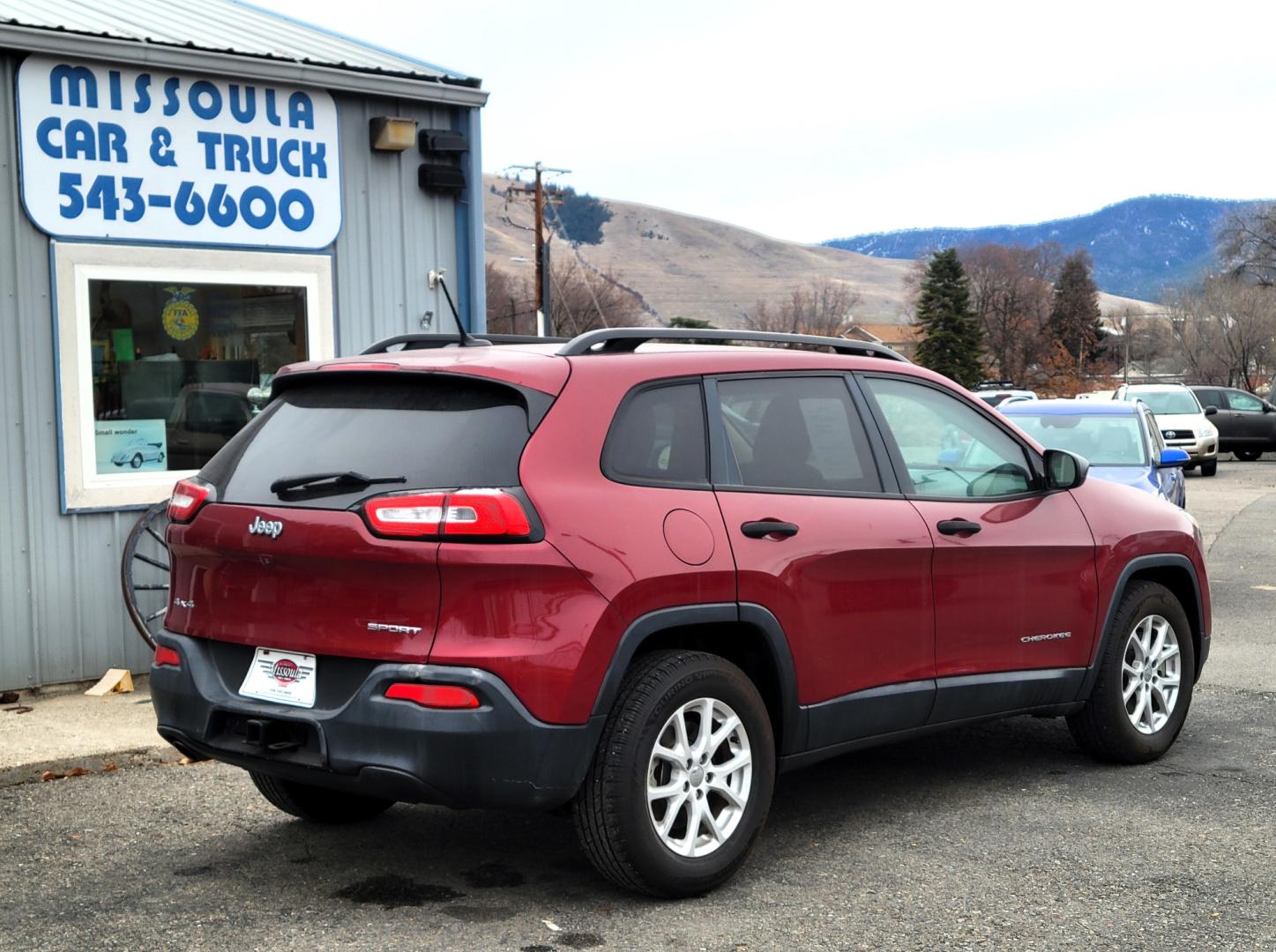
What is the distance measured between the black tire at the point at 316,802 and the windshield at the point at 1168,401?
24797 millimetres

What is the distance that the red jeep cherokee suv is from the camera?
4188mm

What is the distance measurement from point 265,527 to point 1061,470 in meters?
3.15

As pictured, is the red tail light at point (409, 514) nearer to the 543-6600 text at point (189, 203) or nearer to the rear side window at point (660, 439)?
the rear side window at point (660, 439)

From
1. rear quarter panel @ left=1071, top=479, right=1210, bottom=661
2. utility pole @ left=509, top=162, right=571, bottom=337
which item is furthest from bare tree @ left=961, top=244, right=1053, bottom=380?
rear quarter panel @ left=1071, top=479, right=1210, bottom=661

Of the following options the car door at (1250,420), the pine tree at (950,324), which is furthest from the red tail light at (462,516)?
the pine tree at (950,324)

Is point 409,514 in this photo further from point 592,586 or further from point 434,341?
point 434,341

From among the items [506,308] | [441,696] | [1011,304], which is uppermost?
[1011,304]

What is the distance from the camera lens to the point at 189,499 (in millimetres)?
4797

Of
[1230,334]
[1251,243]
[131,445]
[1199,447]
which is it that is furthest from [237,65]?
[1251,243]

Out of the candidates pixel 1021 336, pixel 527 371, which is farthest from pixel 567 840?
pixel 1021 336

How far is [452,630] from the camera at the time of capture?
4168 millimetres

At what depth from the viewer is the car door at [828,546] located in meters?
4.82

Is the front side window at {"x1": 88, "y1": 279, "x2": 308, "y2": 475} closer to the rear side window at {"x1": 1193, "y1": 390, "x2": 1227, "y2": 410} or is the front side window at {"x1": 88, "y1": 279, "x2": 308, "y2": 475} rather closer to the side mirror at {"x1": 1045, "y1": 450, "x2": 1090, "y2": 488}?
the side mirror at {"x1": 1045, "y1": 450, "x2": 1090, "y2": 488}

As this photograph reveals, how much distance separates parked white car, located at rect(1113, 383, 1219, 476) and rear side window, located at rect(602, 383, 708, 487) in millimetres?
23355
